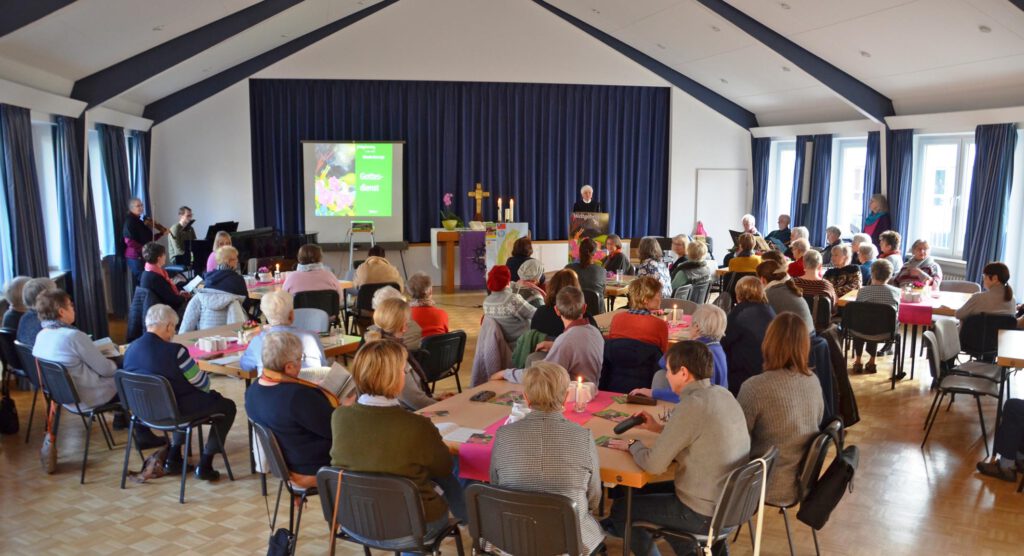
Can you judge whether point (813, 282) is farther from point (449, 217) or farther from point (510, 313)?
point (449, 217)

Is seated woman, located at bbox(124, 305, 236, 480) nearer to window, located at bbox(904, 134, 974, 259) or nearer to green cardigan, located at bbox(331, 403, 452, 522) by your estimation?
green cardigan, located at bbox(331, 403, 452, 522)

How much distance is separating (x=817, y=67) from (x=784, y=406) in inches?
316

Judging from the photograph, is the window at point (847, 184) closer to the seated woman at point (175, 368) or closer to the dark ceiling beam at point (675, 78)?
the dark ceiling beam at point (675, 78)

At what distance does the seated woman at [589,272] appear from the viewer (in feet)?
→ 25.7

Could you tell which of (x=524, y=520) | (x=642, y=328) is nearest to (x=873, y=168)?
(x=642, y=328)

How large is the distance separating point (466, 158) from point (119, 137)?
524cm

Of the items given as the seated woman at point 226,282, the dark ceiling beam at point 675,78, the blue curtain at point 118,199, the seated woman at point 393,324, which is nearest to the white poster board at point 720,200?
the dark ceiling beam at point 675,78

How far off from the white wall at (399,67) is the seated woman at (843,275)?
6.23m

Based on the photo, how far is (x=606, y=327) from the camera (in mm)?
6441

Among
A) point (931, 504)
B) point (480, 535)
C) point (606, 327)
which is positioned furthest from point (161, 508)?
point (931, 504)

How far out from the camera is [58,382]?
5105mm

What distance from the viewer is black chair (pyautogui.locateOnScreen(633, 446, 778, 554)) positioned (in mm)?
3289

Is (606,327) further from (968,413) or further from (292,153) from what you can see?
(292,153)

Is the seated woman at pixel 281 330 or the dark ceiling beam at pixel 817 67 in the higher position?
the dark ceiling beam at pixel 817 67
